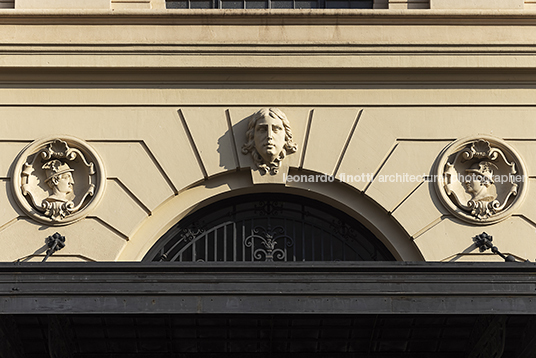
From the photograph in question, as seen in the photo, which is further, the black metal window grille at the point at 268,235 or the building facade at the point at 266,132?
the black metal window grille at the point at 268,235

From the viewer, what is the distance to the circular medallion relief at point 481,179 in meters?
11.7

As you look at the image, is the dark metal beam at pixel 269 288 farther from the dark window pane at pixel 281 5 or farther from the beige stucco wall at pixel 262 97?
the dark window pane at pixel 281 5

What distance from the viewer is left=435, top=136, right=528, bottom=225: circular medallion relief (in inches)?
460

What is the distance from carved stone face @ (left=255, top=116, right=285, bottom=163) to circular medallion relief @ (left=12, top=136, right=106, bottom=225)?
243 centimetres

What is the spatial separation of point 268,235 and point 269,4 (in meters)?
4.10

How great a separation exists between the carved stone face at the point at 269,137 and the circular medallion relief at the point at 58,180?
2.43 meters

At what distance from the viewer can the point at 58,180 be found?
11859 mm

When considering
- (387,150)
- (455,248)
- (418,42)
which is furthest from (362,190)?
(418,42)

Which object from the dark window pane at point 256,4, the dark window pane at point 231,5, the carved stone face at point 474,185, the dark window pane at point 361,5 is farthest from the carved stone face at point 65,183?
the carved stone face at point 474,185
